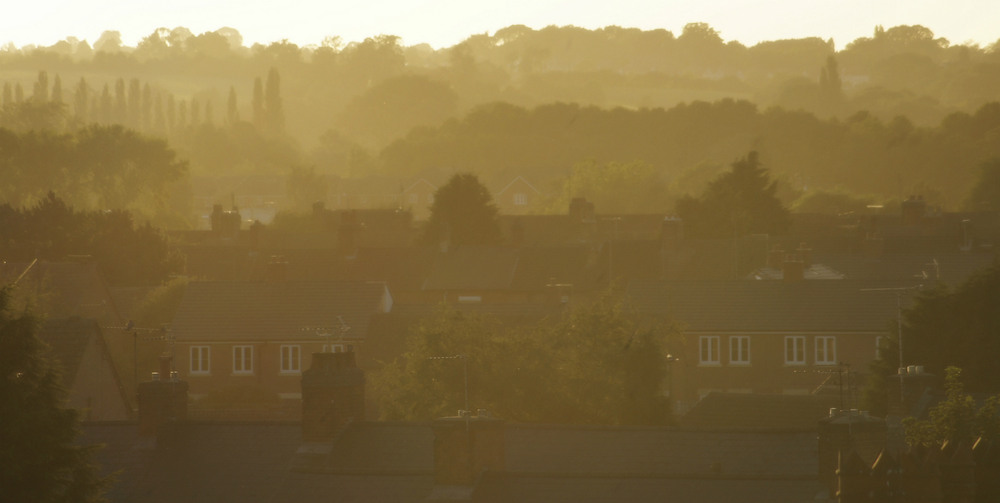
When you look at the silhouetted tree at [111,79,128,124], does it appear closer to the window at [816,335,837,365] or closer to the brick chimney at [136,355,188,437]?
the window at [816,335,837,365]

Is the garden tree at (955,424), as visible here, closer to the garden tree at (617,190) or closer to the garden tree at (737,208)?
the garden tree at (737,208)

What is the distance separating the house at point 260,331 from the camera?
2119 inches

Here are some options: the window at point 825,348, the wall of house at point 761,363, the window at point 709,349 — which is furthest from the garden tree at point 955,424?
the window at point 709,349

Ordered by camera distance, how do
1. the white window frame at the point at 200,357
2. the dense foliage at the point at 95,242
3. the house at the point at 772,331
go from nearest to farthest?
the house at the point at 772,331 → the white window frame at the point at 200,357 → the dense foliage at the point at 95,242

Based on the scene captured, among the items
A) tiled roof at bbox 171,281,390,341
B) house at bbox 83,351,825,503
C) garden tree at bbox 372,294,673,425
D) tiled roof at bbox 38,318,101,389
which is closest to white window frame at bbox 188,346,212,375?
tiled roof at bbox 171,281,390,341

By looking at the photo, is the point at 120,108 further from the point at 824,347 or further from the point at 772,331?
the point at 824,347

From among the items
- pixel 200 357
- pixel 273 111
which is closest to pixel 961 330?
pixel 200 357

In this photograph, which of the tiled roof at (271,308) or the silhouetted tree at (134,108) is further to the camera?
the silhouetted tree at (134,108)

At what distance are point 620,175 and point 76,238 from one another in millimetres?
49703

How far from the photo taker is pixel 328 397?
27156mm

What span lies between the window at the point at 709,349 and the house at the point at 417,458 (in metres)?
26.1

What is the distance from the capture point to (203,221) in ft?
478

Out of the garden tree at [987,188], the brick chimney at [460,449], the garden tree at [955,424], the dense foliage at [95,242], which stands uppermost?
the garden tree at [987,188]

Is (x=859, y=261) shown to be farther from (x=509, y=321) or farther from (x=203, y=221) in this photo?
(x=203, y=221)
